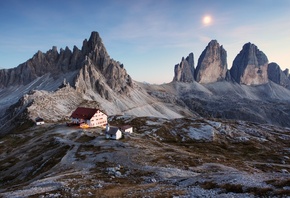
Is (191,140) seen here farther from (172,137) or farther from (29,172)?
(29,172)

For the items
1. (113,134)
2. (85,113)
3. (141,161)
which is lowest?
(141,161)

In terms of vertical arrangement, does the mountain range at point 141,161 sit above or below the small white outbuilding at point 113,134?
below

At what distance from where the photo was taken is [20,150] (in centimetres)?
8862

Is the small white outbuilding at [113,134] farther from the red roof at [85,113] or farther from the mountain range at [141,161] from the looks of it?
the red roof at [85,113]

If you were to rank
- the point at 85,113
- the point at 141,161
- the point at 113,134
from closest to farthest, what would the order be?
1. the point at 141,161
2. the point at 113,134
3. the point at 85,113

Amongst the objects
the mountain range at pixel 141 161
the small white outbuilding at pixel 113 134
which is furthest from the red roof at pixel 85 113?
the small white outbuilding at pixel 113 134

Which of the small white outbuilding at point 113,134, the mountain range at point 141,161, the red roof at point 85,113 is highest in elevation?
the red roof at point 85,113

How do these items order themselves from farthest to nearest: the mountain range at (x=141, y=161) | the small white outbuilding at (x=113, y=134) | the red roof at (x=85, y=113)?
the red roof at (x=85, y=113) → the small white outbuilding at (x=113, y=134) → the mountain range at (x=141, y=161)

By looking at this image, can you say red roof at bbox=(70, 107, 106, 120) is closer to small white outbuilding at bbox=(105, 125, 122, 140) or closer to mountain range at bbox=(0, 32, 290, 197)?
mountain range at bbox=(0, 32, 290, 197)

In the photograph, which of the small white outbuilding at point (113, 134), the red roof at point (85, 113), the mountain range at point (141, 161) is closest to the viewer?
the mountain range at point (141, 161)

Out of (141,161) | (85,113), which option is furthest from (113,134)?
(85,113)

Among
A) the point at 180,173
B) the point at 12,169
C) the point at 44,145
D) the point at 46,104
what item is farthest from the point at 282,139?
the point at 46,104

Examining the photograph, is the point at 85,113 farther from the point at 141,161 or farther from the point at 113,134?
the point at 141,161

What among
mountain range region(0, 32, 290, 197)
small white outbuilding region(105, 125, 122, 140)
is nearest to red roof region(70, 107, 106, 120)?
mountain range region(0, 32, 290, 197)
